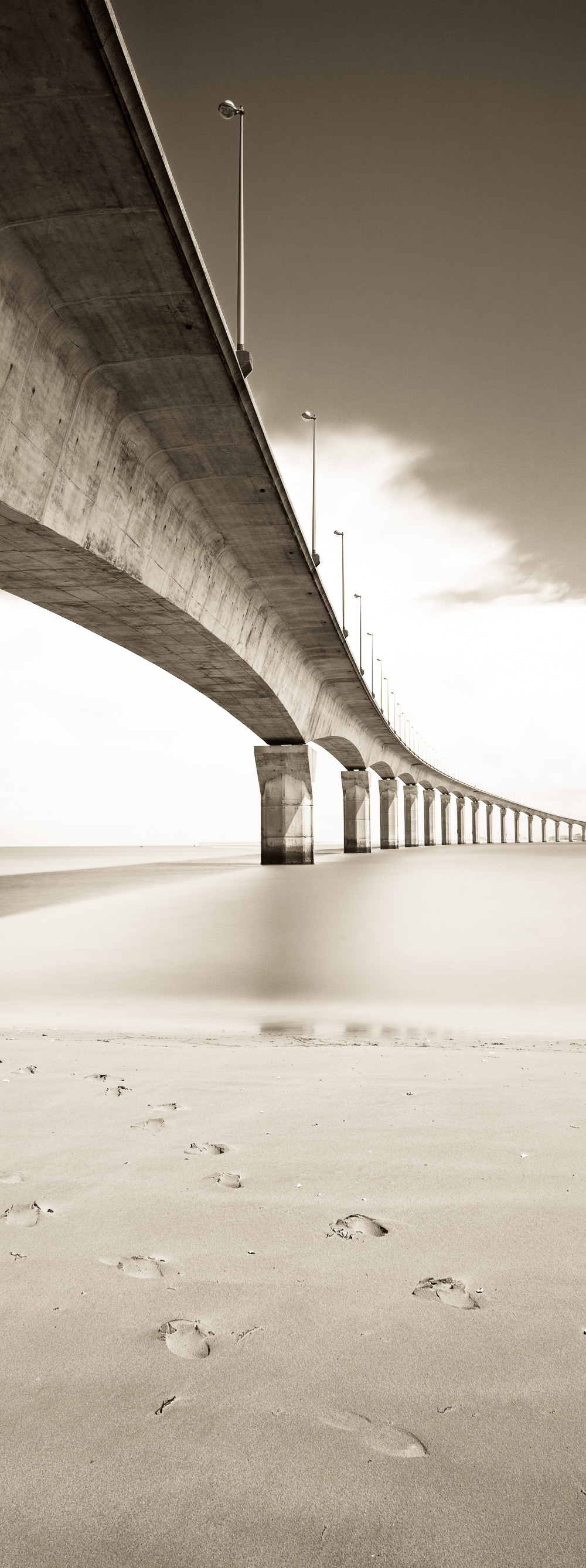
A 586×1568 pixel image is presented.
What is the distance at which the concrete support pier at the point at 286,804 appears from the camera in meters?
34.5

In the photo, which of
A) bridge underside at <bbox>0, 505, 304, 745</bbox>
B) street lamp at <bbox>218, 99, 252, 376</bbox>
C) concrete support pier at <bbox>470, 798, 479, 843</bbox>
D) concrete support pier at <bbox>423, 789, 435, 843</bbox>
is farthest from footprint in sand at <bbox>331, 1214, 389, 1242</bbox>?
concrete support pier at <bbox>470, 798, 479, 843</bbox>

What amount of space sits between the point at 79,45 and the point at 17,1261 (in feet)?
30.0

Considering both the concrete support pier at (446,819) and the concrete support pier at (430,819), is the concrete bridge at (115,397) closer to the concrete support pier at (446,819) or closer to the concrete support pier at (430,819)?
the concrete support pier at (430,819)

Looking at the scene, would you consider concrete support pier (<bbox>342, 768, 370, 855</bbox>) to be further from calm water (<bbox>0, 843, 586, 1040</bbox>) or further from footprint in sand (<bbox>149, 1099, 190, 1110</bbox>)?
footprint in sand (<bbox>149, 1099, 190, 1110</bbox>)

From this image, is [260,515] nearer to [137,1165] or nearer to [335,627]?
[335,627]

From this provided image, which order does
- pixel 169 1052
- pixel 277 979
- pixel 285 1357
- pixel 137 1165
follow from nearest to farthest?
pixel 285 1357
pixel 137 1165
pixel 169 1052
pixel 277 979

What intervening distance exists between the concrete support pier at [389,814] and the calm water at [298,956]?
4428cm

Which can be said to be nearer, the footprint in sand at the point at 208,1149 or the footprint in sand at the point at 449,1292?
the footprint in sand at the point at 449,1292

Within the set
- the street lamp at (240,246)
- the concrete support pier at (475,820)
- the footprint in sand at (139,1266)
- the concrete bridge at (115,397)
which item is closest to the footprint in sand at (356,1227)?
the footprint in sand at (139,1266)

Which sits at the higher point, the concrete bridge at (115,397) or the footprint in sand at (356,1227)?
the concrete bridge at (115,397)

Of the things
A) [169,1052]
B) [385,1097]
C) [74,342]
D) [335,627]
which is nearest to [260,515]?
[74,342]

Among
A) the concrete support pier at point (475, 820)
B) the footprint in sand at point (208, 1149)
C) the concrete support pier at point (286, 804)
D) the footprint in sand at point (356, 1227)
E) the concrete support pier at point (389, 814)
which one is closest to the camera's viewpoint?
the footprint in sand at point (356, 1227)

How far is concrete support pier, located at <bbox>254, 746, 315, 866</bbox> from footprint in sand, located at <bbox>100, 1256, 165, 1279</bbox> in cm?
3132

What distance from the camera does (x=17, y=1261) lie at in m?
2.84
